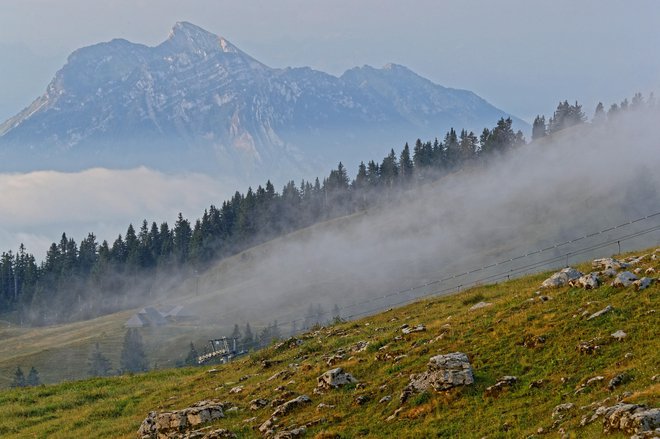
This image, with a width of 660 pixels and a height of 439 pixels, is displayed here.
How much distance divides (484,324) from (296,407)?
33.0ft

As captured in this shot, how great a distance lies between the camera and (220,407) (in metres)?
33.9

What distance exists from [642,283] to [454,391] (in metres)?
11.1

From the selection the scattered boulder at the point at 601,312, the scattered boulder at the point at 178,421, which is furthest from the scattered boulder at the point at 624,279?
the scattered boulder at the point at 178,421

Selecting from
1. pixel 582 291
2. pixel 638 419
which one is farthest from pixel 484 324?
pixel 638 419

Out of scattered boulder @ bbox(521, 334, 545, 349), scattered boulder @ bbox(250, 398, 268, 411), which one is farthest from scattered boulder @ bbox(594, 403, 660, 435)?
scattered boulder @ bbox(250, 398, 268, 411)

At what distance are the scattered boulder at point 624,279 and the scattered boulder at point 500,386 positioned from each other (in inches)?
362

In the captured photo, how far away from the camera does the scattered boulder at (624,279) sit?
1296 inches

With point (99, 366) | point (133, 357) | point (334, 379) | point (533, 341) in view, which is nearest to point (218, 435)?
point (334, 379)

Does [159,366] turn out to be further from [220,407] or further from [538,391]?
[538,391]

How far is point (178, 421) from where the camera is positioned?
32.6 metres

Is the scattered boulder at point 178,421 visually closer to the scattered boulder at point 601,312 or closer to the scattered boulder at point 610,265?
the scattered boulder at point 601,312

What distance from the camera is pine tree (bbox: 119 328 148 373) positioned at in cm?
12003

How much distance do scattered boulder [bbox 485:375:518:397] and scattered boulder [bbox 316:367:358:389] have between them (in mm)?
7411

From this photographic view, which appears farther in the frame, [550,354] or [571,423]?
[550,354]
